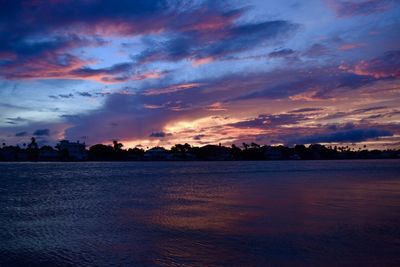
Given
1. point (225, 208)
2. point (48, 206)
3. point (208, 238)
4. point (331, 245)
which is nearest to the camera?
point (331, 245)

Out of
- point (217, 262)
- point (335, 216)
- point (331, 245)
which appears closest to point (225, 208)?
point (335, 216)

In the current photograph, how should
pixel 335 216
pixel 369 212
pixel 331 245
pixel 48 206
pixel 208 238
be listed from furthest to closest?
pixel 48 206, pixel 369 212, pixel 335 216, pixel 208 238, pixel 331 245

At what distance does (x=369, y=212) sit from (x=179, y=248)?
1388 cm

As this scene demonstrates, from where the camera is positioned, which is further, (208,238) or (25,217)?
(25,217)

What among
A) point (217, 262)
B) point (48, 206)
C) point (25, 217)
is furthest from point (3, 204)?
point (217, 262)

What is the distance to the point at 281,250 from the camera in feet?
46.3

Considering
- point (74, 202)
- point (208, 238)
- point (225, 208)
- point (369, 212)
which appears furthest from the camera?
point (74, 202)

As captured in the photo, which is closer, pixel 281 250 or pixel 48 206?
pixel 281 250

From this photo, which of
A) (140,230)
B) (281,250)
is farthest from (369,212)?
(140,230)

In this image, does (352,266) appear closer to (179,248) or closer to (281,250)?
(281,250)

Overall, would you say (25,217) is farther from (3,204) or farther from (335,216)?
(335,216)

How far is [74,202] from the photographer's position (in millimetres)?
30953

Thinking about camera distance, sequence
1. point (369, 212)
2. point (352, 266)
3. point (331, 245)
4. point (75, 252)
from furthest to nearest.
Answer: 1. point (369, 212)
2. point (331, 245)
3. point (75, 252)
4. point (352, 266)

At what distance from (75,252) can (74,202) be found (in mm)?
17980
